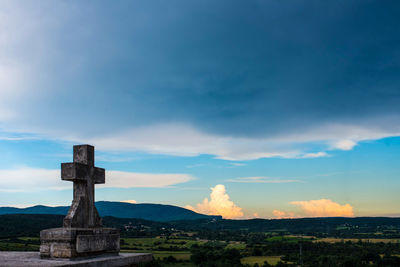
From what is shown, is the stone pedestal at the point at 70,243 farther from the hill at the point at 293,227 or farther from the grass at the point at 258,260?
the hill at the point at 293,227

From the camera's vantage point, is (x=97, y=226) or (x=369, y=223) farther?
(x=369, y=223)

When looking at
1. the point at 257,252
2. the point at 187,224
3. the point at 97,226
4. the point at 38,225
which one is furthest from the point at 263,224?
the point at 97,226

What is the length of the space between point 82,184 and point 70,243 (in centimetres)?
156

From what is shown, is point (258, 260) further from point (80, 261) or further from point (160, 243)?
point (80, 261)

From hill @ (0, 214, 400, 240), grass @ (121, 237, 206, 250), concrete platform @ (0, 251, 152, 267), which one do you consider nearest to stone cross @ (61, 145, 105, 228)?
concrete platform @ (0, 251, 152, 267)

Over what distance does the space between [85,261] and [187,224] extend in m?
188

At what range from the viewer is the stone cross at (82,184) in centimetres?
818

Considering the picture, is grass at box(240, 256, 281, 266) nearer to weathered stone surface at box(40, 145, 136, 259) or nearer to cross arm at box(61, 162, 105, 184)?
weathered stone surface at box(40, 145, 136, 259)

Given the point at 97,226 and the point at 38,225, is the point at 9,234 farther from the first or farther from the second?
the point at 97,226

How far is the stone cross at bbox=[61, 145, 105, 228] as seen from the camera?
8.18m

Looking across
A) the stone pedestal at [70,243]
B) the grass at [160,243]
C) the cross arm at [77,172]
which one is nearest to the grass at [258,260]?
the grass at [160,243]

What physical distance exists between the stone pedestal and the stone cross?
347 mm

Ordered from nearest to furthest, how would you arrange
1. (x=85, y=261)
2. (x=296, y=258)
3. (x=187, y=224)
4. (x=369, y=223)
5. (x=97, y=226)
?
(x=85, y=261), (x=97, y=226), (x=296, y=258), (x=369, y=223), (x=187, y=224)

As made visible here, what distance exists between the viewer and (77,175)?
8242 mm
